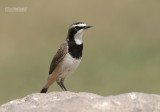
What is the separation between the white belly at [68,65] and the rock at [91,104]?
284 cm

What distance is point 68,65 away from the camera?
1219 cm

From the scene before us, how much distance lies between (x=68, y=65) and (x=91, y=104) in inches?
134

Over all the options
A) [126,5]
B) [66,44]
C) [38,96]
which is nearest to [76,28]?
[66,44]

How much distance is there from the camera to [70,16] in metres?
24.0

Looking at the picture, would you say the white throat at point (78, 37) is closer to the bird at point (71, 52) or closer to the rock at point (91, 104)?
the bird at point (71, 52)

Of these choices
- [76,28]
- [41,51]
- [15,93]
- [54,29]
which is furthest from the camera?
[54,29]

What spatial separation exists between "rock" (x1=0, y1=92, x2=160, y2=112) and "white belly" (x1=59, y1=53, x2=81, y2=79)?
284 centimetres

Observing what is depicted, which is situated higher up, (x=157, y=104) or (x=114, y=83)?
(x=157, y=104)

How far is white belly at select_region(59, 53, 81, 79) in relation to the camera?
1214 centimetres

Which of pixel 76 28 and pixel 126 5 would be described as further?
pixel 126 5

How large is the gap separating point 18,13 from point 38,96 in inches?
594

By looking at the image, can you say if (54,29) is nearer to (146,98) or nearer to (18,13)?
(18,13)

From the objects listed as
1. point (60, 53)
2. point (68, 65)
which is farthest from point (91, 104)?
point (60, 53)

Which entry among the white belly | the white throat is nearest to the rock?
the white belly
